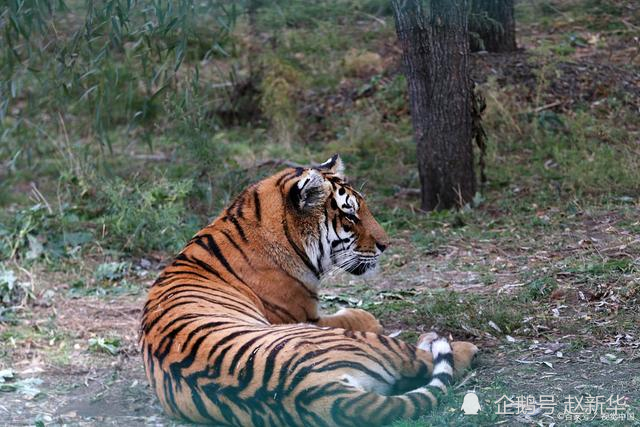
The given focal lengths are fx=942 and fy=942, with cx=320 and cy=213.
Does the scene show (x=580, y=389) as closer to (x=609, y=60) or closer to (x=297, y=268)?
(x=297, y=268)

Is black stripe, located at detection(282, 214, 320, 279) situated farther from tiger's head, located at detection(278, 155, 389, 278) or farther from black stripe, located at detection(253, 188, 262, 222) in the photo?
black stripe, located at detection(253, 188, 262, 222)

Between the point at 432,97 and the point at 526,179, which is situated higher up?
the point at 432,97

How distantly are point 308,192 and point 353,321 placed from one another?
0.83 m

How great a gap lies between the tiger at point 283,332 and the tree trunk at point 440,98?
8.85 feet

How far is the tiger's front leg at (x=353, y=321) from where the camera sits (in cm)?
541

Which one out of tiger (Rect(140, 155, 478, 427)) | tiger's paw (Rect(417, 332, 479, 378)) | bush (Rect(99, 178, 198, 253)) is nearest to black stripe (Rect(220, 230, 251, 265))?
tiger (Rect(140, 155, 478, 427))

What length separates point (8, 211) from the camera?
9.38 metres

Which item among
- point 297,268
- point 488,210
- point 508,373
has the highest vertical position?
point 297,268

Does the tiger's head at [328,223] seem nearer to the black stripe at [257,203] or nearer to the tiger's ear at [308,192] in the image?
the tiger's ear at [308,192]

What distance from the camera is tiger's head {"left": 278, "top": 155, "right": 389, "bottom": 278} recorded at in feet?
17.1

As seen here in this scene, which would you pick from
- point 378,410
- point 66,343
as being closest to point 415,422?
point 378,410

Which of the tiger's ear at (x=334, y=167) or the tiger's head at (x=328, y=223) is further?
the tiger's ear at (x=334, y=167)

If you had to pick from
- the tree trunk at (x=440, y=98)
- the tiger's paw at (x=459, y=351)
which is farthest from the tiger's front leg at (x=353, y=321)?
the tree trunk at (x=440, y=98)

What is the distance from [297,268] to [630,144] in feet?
16.8
